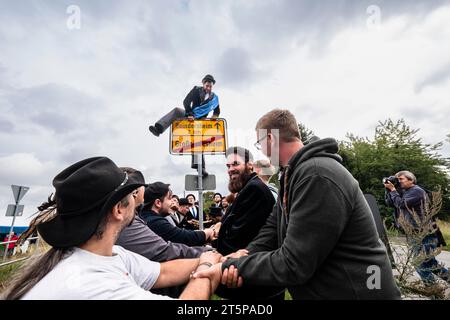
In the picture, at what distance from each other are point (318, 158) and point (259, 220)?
31.6 inches

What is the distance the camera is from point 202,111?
5.95 m

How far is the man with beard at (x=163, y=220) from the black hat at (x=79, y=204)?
1553mm

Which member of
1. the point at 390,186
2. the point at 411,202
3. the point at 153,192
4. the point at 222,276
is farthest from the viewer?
the point at 390,186

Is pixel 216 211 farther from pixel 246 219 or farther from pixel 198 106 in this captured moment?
pixel 246 219

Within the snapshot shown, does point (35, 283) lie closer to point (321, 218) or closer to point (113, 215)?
point (113, 215)

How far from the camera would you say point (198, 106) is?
5.95 meters

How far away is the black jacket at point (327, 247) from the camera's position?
1307 millimetres

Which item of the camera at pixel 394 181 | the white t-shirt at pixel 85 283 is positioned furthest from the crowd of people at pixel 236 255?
the camera at pixel 394 181

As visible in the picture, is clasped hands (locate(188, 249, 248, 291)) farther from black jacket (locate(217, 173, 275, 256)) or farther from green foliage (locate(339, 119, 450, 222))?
green foliage (locate(339, 119, 450, 222))

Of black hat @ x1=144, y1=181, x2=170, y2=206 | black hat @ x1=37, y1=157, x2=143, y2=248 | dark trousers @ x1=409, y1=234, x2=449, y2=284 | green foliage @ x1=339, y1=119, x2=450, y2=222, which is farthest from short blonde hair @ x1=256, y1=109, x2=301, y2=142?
green foliage @ x1=339, y1=119, x2=450, y2=222

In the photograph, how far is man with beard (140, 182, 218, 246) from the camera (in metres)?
2.81

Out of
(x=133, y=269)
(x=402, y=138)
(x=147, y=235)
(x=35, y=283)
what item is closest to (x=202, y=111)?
(x=147, y=235)

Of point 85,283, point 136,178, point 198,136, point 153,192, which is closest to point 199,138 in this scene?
point 198,136

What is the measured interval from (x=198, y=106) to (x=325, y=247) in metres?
5.05
